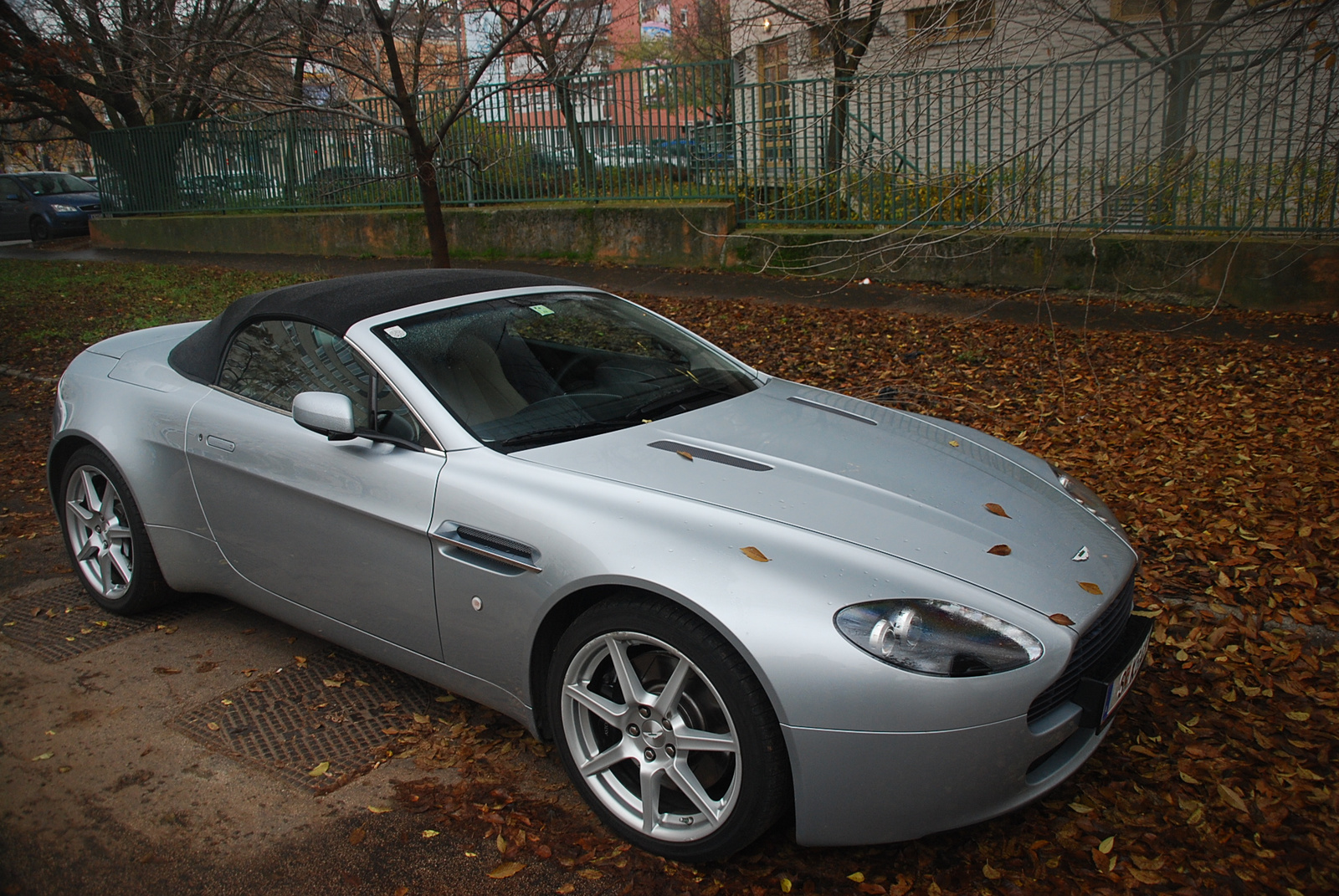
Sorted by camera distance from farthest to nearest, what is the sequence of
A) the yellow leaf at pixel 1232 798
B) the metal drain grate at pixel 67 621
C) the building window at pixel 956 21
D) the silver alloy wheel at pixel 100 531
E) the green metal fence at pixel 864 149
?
the green metal fence at pixel 864 149 → the building window at pixel 956 21 → the silver alloy wheel at pixel 100 531 → the metal drain grate at pixel 67 621 → the yellow leaf at pixel 1232 798

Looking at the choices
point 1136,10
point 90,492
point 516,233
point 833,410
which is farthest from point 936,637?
point 516,233

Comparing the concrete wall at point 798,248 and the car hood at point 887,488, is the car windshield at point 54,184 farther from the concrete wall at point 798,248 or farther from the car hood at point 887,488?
the car hood at point 887,488

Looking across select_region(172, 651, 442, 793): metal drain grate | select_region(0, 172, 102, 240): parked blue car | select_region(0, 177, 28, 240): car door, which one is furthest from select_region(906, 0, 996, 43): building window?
select_region(0, 177, 28, 240): car door

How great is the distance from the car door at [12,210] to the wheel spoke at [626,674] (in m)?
24.8

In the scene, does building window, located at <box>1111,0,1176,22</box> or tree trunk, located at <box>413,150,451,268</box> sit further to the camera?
tree trunk, located at <box>413,150,451,268</box>

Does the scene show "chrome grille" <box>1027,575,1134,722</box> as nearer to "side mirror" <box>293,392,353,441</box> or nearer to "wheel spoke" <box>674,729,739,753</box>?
"wheel spoke" <box>674,729,739,753</box>

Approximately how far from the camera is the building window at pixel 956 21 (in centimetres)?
538

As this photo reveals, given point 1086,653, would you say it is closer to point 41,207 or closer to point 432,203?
point 432,203

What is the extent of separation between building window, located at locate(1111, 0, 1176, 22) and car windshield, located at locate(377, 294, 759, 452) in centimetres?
358

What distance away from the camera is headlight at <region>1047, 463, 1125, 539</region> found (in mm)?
3268

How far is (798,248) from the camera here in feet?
35.2

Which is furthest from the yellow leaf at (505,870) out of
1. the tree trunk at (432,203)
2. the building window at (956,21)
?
the tree trunk at (432,203)

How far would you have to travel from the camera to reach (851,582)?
8.16ft

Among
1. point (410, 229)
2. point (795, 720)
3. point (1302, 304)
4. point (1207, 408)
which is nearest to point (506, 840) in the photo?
point (795, 720)
